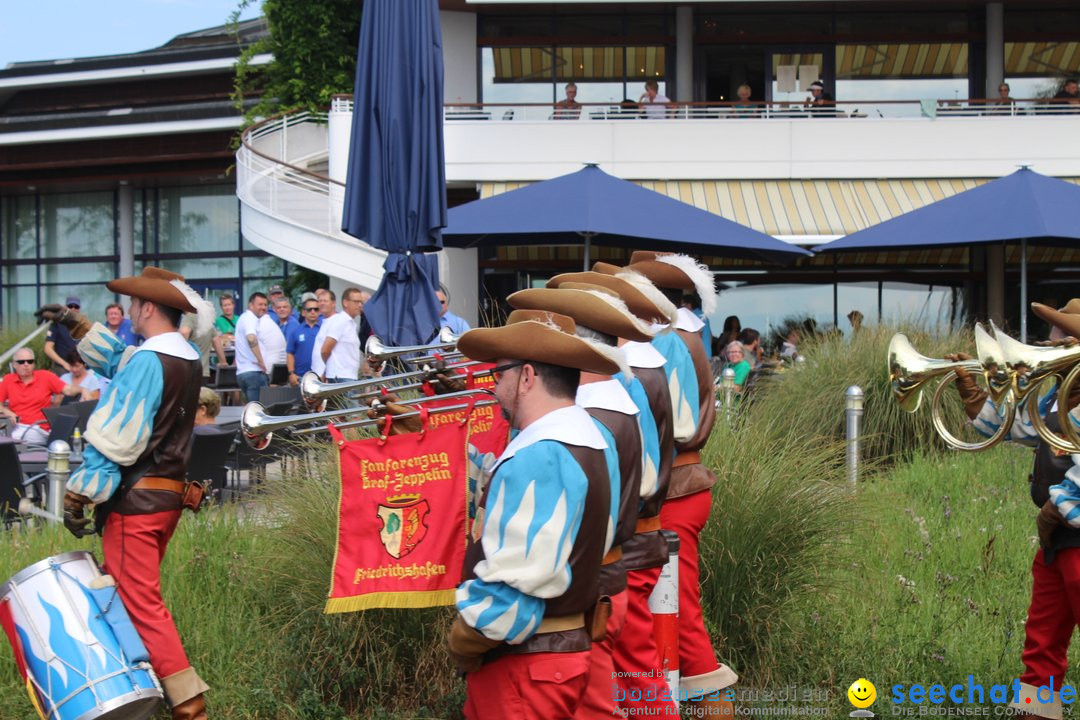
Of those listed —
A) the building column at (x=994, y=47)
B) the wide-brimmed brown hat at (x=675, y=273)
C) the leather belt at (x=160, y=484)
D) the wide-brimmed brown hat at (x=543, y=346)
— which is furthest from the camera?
the building column at (x=994, y=47)

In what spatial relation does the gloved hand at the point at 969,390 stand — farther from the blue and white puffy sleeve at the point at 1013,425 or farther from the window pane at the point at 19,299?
the window pane at the point at 19,299

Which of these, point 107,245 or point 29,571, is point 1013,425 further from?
point 107,245

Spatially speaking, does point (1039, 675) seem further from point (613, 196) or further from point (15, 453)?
point (613, 196)

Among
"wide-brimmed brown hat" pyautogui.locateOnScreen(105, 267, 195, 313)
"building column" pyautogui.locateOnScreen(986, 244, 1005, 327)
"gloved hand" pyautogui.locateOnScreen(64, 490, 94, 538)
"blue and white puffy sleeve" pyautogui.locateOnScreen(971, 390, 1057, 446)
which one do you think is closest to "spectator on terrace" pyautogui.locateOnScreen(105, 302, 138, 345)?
"wide-brimmed brown hat" pyautogui.locateOnScreen(105, 267, 195, 313)

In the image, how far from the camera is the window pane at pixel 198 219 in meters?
29.4

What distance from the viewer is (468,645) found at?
345 cm

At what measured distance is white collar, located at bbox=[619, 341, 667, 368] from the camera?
4879 mm

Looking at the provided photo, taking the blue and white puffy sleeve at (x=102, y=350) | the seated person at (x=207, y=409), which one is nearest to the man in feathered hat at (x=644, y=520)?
the blue and white puffy sleeve at (x=102, y=350)

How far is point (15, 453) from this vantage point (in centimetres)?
770

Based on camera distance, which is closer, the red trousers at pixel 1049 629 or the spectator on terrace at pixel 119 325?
the red trousers at pixel 1049 629

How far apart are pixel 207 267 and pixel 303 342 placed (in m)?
18.0

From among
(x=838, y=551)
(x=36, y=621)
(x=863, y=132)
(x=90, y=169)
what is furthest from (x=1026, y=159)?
(x=90, y=169)

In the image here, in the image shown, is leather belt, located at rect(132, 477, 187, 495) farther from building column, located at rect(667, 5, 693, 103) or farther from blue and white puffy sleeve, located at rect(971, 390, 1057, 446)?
building column, located at rect(667, 5, 693, 103)

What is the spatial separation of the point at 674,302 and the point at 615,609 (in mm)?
2023
